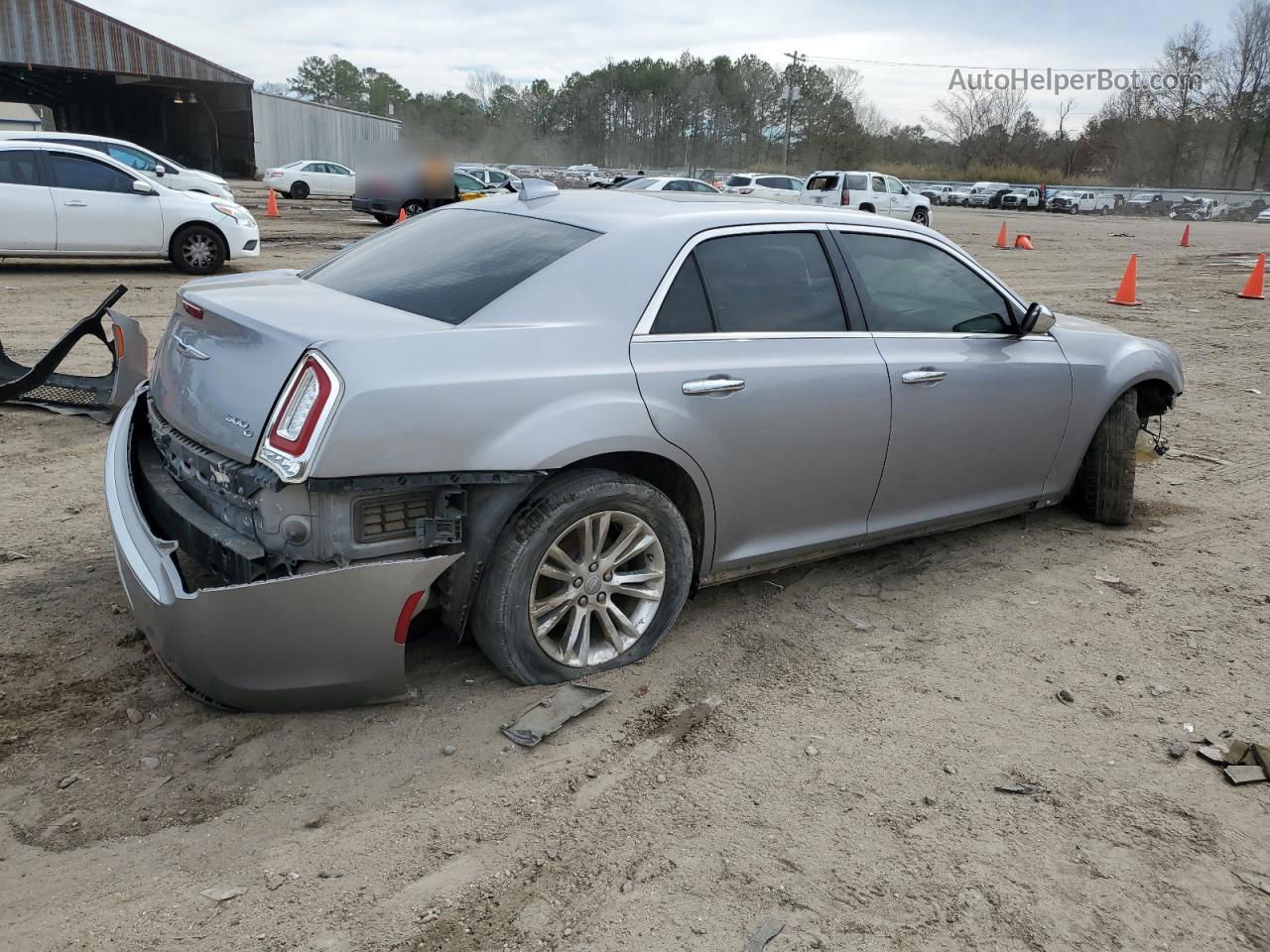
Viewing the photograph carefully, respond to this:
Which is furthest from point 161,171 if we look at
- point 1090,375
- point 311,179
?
point 1090,375

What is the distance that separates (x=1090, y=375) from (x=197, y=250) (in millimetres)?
11830

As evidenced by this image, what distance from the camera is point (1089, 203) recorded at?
5281 centimetres

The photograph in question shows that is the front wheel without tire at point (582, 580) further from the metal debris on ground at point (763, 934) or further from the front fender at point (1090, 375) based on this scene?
the front fender at point (1090, 375)

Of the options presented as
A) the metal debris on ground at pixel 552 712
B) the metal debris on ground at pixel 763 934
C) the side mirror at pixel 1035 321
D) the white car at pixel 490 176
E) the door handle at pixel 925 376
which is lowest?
the metal debris on ground at pixel 763 934

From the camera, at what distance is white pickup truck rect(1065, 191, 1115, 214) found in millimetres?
52281

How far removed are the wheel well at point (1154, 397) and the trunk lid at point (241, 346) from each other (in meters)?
4.19

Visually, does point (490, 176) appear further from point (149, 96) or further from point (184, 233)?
point (149, 96)

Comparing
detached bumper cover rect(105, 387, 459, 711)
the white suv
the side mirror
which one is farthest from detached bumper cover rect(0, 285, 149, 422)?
the white suv

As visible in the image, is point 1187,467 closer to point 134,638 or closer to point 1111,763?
point 1111,763

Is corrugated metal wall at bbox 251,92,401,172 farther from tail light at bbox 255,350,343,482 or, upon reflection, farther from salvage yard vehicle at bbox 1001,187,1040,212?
tail light at bbox 255,350,343,482

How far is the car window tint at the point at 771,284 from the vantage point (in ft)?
12.4

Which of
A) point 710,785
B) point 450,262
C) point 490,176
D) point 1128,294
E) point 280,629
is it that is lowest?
point 710,785

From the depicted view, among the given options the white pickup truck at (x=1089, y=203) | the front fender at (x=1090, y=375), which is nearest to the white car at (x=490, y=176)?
the front fender at (x=1090, y=375)

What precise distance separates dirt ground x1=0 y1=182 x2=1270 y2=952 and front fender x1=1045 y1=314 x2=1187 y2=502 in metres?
0.64
